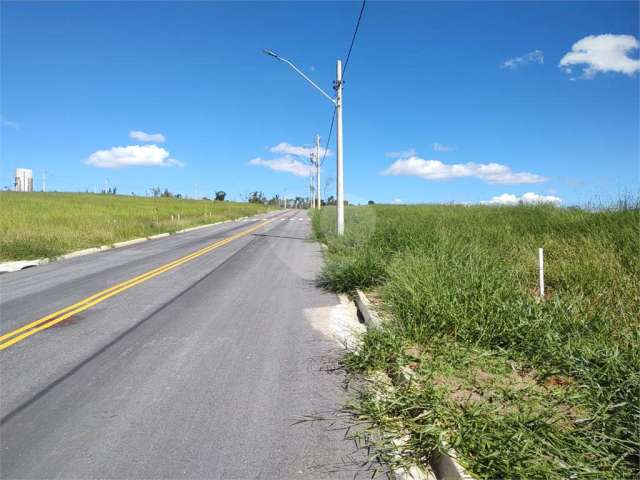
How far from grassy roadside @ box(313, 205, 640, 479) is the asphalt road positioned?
68 cm

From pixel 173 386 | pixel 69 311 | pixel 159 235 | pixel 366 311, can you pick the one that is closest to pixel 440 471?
pixel 173 386

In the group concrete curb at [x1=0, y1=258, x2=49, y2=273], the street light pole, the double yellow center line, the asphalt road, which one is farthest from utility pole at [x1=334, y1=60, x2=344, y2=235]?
concrete curb at [x1=0, y1=258, x2=49, y2=273]

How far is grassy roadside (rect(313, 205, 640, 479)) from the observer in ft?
8.31

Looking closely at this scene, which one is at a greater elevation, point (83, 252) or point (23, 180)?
point (23, 180)

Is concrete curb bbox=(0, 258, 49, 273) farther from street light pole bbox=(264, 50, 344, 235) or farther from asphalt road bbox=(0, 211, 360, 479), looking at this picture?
street light pole bbox=(264, 50, 344, 235)

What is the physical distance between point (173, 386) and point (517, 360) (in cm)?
350

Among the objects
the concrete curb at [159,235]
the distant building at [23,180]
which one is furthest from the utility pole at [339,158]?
the distant building at [23,180]

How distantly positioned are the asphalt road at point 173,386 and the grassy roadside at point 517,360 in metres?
0.68

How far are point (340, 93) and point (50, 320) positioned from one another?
1305cm

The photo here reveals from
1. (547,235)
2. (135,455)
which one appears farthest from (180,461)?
(547,235)

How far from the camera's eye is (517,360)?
3.86m

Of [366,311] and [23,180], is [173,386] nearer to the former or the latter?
[366,311]

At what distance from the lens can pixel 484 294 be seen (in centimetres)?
504

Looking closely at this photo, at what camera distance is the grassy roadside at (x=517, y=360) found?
99.7 inches
